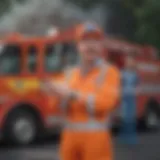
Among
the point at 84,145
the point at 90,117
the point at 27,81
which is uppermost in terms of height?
the point at 27,81

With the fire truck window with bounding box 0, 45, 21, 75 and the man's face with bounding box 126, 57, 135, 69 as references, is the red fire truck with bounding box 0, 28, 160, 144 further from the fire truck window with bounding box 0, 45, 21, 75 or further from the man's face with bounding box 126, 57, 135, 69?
the man's face with bounding box 126, 57, 135, 69

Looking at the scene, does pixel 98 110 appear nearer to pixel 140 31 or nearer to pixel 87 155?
pixel 87 155

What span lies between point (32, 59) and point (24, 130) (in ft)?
4.50

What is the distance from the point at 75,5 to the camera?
790 inches

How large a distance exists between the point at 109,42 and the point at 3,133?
11.3 feet

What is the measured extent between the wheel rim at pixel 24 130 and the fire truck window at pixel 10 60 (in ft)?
3.05

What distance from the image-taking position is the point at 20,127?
15.1m

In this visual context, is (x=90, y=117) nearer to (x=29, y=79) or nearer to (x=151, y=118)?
(x=29, y=79)

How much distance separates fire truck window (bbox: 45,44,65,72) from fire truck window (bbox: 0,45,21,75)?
0.59 m

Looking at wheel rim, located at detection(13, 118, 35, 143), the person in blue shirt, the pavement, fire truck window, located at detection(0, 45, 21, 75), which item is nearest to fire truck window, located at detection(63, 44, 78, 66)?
fire truck window, located at detection(0, 45, 21, 75)

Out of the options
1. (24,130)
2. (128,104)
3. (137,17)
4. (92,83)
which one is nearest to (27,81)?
(24,130)

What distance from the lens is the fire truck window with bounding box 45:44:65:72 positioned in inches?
614

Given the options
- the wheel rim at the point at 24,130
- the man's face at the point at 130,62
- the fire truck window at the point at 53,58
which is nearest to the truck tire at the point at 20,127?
the wheel rim at the point at 24,130

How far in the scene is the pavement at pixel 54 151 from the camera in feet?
44.1
